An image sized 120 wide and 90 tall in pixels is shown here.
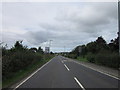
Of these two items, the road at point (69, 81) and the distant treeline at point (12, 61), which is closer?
the road at point (69, 81)

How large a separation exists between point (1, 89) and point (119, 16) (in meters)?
19.6

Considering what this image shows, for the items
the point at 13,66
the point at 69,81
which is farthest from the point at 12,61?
the point at 69,81

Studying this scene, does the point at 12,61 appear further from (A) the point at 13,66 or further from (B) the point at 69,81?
(B) the point at 69,81

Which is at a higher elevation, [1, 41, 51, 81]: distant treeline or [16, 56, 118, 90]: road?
[1, 41, 51, 81]: distant treeline

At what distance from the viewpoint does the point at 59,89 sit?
982 cm

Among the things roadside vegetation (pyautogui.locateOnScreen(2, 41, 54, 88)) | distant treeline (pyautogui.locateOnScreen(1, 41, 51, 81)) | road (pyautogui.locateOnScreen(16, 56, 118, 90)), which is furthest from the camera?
distant treeline (pyautogui.locateOnScreen(1, 41, 51, 81))

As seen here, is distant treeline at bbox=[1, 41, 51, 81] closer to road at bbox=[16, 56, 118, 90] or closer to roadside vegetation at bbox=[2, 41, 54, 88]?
roadside vegetation at bbox=[2, 41, 54, 88]

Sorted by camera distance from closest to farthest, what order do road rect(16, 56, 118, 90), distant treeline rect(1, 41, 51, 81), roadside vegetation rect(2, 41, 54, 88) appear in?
road rect(16, 56, 118, 90) → roadside vegetation rect(2, 41, 54, 88) → distant treeline rect(1, 41, 51, 81)

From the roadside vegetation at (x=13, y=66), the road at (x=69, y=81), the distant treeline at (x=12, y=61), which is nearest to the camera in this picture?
the road at (x=69, y=81)

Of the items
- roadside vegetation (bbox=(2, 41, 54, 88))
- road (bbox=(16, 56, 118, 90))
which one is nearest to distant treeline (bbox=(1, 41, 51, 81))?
roadside vegetation (bbox=(2, 41, 54, 88))

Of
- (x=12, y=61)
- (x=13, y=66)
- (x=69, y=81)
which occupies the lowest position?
(x=69, y=81)

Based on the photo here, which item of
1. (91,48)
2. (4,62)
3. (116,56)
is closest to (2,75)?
(4,62)

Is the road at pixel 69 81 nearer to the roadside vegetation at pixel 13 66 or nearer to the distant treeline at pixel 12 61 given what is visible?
the roadside vegetation at pixel 13 66

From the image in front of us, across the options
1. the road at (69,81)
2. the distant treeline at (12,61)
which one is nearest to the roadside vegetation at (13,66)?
the distant treeline at (12,61)
